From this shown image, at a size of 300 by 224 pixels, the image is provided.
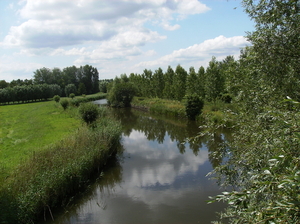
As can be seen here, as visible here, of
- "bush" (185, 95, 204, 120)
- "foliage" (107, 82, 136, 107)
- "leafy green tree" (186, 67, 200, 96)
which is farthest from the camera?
"foliage" (107, 82, 136, 107)

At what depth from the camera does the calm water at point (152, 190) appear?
7.67 m

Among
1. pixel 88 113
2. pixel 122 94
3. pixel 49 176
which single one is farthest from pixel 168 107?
pixel 49 176

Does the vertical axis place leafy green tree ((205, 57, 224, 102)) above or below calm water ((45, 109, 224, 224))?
above

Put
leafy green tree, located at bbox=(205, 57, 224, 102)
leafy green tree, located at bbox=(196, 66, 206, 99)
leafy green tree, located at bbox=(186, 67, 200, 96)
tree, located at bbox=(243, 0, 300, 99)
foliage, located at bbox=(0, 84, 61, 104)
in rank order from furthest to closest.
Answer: foliage, located at bbox=(0, 84, 61, 104)
leafy green tree, located at bbox=(186, 67, 200, 96)
leafy green tree, located at bbox=(196, 66, 206, 99)
leafy green tree, located at bbox=(205, 57, 224, 102)
tree, located at bbox=(243, 0, 300, 99)

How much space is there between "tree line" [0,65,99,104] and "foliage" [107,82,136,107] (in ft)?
81.9

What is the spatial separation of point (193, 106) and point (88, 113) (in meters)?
11.4

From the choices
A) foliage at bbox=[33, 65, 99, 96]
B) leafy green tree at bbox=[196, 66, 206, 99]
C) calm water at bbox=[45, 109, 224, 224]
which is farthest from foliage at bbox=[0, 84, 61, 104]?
calm water at bbox=[45, 109, 224, 224]

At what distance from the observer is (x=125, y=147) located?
15812mm

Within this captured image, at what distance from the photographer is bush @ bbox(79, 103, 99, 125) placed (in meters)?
16.5

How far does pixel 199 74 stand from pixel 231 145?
87.7 feet

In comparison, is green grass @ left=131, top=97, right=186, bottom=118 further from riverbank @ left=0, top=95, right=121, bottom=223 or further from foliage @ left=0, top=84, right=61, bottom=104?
foliage @ left=0, top=84, right=61, bottom=104

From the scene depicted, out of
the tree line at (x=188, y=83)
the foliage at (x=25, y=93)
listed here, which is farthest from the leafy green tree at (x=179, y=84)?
the foliage at (x=25, y=93)

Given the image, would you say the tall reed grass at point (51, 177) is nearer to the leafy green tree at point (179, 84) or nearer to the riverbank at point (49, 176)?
the riverbank at point (49, 176)

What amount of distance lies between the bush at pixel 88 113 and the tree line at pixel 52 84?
Result: 4330 centimetres
